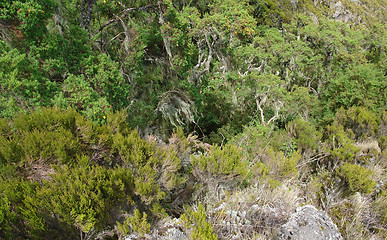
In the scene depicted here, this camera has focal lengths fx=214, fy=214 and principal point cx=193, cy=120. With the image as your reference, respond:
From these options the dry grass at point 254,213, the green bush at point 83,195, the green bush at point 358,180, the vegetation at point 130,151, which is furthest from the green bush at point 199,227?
the green bush at point 358,180

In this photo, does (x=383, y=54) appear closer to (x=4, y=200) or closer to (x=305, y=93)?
(x=305, y=93)

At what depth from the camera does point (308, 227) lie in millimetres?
2553

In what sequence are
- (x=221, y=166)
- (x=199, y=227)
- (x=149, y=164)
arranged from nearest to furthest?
(x=199, y=227) < (x=149, y=164) < (x=221, y=166)

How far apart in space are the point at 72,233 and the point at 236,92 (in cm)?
824

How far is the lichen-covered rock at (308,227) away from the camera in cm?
248

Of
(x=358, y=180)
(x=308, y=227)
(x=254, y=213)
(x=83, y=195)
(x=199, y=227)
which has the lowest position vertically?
(x=358, y=180)

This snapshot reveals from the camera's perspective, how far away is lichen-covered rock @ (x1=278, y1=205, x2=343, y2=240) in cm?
248

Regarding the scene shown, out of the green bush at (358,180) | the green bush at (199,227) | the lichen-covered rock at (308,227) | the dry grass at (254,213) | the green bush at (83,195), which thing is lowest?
the green bush at (358,180)

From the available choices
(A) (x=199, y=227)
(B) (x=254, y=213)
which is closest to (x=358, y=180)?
(B) (x=254, y=213)

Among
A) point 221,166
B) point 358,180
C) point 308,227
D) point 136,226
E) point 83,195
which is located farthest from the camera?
point 358,180

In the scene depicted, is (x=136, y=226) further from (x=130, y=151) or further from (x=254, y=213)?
(x=254, y=213)

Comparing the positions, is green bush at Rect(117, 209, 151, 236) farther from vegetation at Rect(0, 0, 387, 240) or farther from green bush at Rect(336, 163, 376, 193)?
→ green bush at Rect(336, 163, 376, 193)

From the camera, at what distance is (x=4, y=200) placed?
6.03ft

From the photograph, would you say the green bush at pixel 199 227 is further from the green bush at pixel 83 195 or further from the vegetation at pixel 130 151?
the green bush at pixel 83 195
